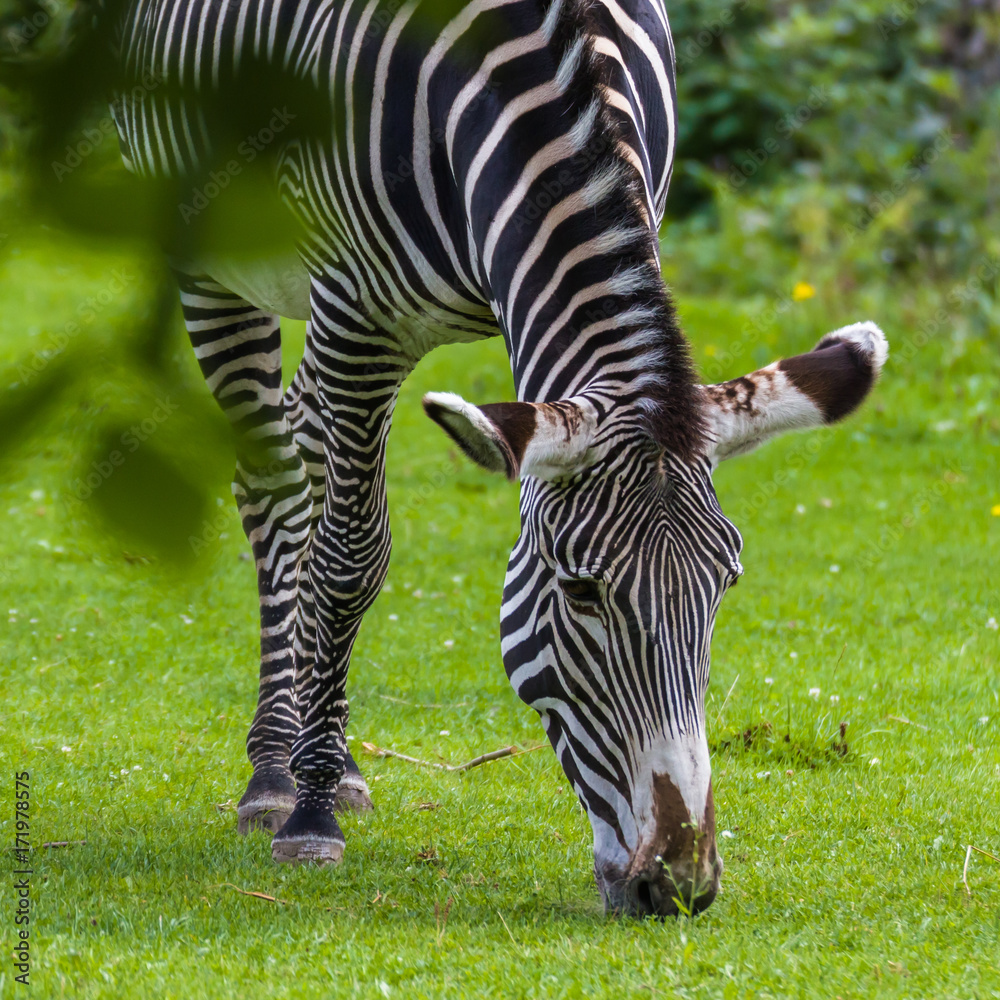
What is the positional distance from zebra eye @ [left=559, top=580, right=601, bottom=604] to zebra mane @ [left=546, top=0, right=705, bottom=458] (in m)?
0.35

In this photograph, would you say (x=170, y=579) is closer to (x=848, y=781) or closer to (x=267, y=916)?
(x=267, y=916)

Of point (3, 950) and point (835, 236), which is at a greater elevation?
point (835, 236)

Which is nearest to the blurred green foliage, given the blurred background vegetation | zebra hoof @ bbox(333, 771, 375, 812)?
the blurred background vegetation

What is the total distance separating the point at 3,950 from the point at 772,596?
4.79 m

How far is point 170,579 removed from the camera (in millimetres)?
1304

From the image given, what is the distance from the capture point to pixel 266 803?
433cm

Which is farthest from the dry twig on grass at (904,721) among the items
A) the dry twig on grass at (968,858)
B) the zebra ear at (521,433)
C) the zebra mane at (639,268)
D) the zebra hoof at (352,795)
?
the zebra ear at (521,433)

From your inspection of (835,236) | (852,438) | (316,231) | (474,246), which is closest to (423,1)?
(316,231)

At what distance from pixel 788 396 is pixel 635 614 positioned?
68cm

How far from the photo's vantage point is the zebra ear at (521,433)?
2.46 metres

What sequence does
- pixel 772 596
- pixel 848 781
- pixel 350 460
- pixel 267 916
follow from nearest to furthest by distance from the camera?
1. pixel 267 916
2. pixel 350 460
3. pixel 848 781
4. pixel 772 596

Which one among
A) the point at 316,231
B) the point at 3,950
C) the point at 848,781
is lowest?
the point at 3,950

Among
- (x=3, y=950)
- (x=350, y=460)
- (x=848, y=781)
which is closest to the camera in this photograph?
(x=3, y=950)

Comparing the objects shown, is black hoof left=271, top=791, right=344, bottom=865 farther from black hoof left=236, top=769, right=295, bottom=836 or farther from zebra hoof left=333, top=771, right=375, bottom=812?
zebra hoof left=333, top=771, right=375, bottom=812
